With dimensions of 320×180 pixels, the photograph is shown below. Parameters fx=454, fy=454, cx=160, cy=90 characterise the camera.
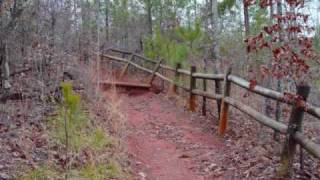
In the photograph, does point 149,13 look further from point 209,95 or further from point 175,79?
point 209,95

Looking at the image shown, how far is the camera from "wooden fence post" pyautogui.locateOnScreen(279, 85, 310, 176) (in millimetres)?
5020

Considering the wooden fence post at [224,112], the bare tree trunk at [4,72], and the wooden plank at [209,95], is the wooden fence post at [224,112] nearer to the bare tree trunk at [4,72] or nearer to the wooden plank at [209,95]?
the wooden plank at [209,95]

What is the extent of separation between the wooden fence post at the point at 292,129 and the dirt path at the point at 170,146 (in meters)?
0.91

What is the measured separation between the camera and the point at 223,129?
325 inches

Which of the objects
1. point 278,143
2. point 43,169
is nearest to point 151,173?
point 43,169

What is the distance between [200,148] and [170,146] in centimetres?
56

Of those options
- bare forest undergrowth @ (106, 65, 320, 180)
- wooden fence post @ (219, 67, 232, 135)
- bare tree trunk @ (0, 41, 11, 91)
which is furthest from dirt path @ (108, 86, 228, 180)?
bare tree trunk @ (0, 41, 11, 91)

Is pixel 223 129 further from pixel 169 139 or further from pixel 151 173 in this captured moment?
pixel 151 173

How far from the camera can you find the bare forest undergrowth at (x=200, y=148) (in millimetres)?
5988

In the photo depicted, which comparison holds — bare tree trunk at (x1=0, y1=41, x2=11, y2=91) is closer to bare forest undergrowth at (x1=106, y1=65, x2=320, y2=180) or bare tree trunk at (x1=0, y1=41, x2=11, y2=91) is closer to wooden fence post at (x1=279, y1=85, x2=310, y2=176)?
bare forest undergrowth at (x1=106, y1=65, x2=320, y2=180)

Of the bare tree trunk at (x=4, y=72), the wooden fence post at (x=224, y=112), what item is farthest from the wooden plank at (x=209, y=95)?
the bare tree trunk at (x=4, y=72)

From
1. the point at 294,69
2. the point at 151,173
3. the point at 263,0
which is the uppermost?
the point at 263,0

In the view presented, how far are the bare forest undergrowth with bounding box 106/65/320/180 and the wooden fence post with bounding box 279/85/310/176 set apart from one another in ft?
0.50

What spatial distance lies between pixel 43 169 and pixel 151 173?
65.9 inches
